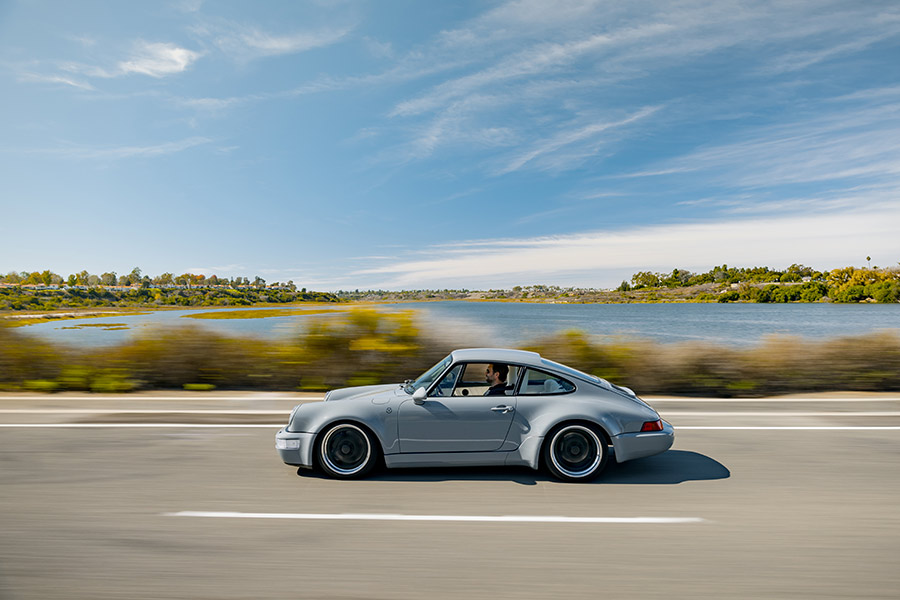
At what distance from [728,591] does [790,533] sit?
113 centimetres

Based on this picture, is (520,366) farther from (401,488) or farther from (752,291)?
(752,291)

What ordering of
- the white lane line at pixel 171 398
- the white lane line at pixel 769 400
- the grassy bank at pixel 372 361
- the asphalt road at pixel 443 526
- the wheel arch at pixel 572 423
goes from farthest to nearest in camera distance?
the grassy bank at pixel 372 361 < the white lane line at pixel 171 398 < the white lane line at pixel 769 400 < the wheel arch at pixel 572 423 < the asphalt road at pixel 443 526

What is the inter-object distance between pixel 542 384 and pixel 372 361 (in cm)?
622

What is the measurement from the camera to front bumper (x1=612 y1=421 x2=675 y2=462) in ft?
15.3

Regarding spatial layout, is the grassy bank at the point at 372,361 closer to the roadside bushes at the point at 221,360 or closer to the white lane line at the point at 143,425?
the roadside bushes at the point at 221,360

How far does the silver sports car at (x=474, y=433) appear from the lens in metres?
4.66

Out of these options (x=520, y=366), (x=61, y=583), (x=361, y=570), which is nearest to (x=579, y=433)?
(x=520, y=366)

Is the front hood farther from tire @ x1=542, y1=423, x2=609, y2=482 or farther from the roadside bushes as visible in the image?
the roadside bushes

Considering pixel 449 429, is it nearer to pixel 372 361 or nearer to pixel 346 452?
pixel 346 452

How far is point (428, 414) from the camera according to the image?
468cm

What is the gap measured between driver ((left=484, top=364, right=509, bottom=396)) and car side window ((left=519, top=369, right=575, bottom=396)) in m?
0.18

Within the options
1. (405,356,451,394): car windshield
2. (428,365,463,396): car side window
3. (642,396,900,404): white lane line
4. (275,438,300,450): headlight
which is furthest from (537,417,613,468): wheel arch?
(642,396,900,404): white lane line

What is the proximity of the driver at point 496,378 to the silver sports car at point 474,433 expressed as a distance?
65 millimetres

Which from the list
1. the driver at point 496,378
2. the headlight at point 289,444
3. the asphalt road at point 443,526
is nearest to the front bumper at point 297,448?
the headlight at point 289,444
